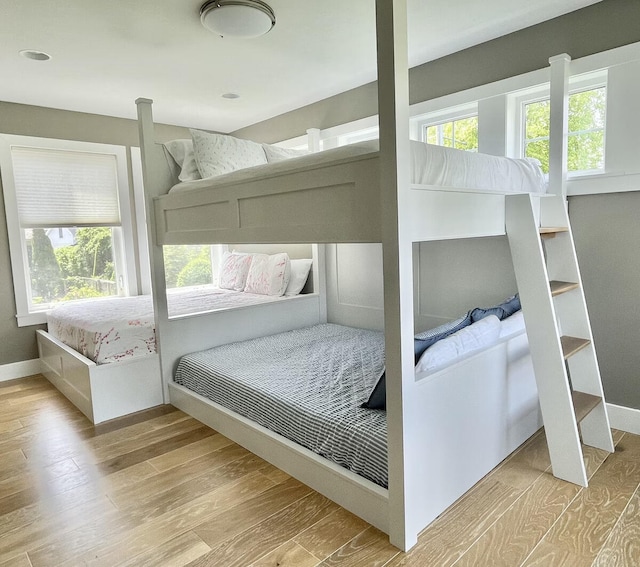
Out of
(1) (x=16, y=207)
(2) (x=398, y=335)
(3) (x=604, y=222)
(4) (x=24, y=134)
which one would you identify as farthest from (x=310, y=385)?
(4) (x=24, y=134)

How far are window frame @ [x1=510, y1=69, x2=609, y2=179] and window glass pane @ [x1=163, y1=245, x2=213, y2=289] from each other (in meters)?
3.27

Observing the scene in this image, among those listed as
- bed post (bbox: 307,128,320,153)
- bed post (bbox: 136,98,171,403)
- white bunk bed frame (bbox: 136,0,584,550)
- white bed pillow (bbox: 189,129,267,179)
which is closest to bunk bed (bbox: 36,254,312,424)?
bed post (bbox: 136,98,171,403)

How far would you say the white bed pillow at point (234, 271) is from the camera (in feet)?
13.5

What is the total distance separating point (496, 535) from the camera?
1.55 m

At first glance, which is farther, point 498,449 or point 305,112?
point 305,112

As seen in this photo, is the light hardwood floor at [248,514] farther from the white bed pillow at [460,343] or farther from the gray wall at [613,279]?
the white bed pillow at [460,343]

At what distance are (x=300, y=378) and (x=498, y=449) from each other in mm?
1033

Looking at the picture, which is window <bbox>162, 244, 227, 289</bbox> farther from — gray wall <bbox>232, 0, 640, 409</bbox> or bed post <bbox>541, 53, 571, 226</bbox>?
bed post <bbox>541, 53, 571, 226</bbox>

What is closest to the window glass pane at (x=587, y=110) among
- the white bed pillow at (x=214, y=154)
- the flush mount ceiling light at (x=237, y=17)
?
the flush mount ceiling light at (x=237, y=17)

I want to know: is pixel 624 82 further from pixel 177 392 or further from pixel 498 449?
pixel 177 392

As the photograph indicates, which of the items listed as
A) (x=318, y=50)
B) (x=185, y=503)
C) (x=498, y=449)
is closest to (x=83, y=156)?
(x=318, y=50)

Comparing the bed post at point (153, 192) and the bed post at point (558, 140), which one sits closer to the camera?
the bed post at point (558, 140)

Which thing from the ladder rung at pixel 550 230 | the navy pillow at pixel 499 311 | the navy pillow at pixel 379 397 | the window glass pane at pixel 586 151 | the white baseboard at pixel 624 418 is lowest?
the white baseboard at pixel 624 418

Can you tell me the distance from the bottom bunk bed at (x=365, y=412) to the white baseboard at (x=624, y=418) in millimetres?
412
